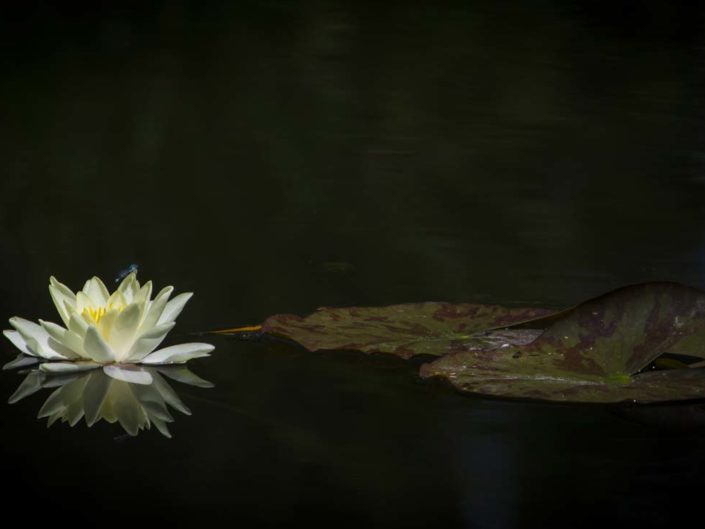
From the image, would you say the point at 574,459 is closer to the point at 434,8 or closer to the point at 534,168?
the point at 534,168

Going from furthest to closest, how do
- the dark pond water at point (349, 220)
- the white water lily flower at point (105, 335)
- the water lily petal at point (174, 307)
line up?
the water lily petal at point (174, 307) < the white water lily flower at point (105, 335) < the dark pond water at point (349, 220)

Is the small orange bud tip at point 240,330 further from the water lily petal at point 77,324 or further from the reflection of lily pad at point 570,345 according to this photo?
the water lily petal at point 77,324

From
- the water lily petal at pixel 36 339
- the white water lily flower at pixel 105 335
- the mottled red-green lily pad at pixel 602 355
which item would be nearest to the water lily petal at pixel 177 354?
the white water lily flower at pixel 105 335

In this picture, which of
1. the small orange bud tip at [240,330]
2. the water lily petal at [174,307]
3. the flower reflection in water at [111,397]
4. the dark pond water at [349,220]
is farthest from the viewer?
the small orange bud tip at [240,330]

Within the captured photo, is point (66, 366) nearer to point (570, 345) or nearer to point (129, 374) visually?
point (129, 374)

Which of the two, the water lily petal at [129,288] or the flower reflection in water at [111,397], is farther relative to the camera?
the water lily petal at [129,288]
